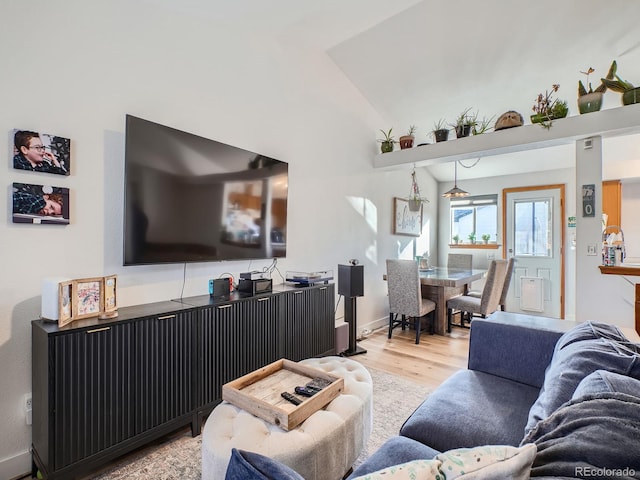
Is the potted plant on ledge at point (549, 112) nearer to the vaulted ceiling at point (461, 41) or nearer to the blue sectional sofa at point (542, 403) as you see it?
the vaulted ceiling at point (461, 41)

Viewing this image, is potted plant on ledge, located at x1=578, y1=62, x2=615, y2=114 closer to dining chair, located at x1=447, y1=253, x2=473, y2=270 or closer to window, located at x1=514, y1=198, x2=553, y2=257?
window, located at x1=514, y1=198, x2=553, y2=257

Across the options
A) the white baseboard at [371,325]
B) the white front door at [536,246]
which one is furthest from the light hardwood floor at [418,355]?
the white front door at [536,246]

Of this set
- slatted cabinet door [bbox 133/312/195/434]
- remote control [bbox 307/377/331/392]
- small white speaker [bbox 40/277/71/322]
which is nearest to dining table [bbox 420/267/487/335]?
remote control [bbox 307/377/331/392]

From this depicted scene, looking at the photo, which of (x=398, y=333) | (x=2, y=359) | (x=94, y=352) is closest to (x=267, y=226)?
(x=94, y=352)

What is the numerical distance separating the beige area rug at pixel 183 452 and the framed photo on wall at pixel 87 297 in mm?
841

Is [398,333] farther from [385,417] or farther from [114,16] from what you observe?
[114,16]

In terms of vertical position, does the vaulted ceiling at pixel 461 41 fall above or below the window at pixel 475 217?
above

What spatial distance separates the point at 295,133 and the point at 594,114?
281 cm

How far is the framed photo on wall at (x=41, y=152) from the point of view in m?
1.70

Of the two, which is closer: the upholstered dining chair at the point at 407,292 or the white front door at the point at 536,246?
the upholstered dining chair at the point at 407,292

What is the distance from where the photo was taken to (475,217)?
236 inches

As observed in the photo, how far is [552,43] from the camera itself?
313cm

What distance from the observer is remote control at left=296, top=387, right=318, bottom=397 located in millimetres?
1561

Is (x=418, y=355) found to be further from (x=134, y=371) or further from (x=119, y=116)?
(x=119, y=116)
